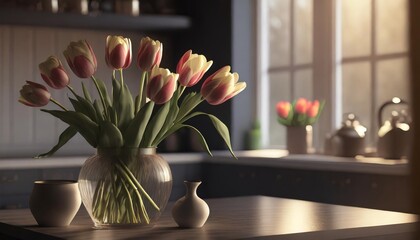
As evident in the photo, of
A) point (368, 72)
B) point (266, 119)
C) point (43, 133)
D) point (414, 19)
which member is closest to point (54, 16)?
point (43, 133)

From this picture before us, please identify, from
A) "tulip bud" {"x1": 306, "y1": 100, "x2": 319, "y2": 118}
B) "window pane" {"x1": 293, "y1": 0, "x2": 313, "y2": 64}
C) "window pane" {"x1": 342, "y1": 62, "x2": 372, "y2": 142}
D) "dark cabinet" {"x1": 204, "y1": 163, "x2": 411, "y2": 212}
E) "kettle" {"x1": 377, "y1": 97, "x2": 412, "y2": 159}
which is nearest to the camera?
"dark cabinet" {"x1": 204, "y1": 163, "x2": 411, "y2": 212}

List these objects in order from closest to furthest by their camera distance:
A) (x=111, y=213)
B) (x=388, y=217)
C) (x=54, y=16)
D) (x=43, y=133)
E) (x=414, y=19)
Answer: (x=414, y=19) < (x=111, y=213) < (x=388, y=217) < (x=54, y=16) < (x=43, y=133)

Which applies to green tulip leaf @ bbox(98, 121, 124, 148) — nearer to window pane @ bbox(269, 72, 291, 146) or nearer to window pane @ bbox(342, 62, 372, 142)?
window pane @ bbox(342, 62, 372, 142)

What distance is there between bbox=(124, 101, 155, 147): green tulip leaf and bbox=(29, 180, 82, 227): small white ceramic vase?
0.60 feet

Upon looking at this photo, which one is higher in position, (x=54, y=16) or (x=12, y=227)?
(x=54, y=16)

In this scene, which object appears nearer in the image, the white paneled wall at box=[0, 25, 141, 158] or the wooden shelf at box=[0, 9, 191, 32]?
the wooden shelf at box=[0, 9, 191, 32]

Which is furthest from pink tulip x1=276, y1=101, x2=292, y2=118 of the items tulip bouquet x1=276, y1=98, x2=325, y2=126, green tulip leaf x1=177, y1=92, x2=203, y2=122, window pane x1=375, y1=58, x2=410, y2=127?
green tulip leaf x1=177, y1=92, x2=203, y2=122

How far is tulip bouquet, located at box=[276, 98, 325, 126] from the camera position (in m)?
4.41

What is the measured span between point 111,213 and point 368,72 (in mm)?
2804

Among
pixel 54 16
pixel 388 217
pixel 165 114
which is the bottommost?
pixel 388 217

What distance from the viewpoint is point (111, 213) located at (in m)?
1.75

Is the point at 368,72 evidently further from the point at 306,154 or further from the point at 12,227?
the point at 12,227

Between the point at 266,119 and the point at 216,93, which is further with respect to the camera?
the point at 266,119

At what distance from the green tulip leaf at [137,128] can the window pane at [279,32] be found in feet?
10.3
